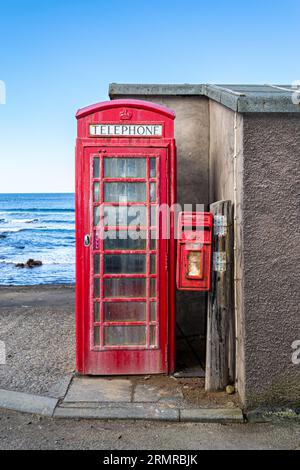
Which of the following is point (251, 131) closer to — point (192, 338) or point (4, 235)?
point (192, 338)

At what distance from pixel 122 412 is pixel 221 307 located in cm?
131

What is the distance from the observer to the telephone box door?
5227 millimetres

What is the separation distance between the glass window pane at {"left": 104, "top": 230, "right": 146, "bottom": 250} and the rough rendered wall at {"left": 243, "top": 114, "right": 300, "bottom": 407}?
1267 mm

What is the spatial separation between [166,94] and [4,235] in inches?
1220

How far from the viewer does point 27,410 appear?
14.7 ft

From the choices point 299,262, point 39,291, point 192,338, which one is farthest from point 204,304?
point 39,291

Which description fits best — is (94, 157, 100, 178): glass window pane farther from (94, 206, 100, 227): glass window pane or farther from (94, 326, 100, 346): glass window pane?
(94, 326, 100, 346): glass window pane

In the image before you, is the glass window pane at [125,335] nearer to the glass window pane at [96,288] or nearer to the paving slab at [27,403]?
the glass window pane at [96,288]

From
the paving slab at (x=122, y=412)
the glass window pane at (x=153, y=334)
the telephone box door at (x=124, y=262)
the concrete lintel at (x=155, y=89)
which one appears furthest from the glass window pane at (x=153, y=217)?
the concrete lintel at (x=155, y=89)

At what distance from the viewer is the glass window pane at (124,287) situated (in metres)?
5.34

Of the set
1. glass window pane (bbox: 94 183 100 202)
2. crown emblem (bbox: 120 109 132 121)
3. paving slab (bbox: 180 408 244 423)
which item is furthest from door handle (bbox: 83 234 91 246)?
paving slab (bbox: 180 408 244 423)

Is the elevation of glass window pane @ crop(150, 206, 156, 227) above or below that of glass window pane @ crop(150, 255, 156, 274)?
above

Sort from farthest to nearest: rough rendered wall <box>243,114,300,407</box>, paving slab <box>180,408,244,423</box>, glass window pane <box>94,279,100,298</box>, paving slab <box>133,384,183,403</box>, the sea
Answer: the sea → glass window pane <box>94,279,100,298</box> → paving slab <box>133,384,183,403</box> → rough rendered wall <box>243,114,300,407</box> → paving slab <box>180,408,244,423</box>

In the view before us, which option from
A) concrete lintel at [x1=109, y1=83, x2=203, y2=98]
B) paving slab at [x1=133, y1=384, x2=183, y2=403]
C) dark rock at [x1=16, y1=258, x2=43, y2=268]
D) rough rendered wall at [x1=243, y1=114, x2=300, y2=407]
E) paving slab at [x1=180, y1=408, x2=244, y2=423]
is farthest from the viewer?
dark rock at [x1=16, y1=258, x2=43, y2=268]
